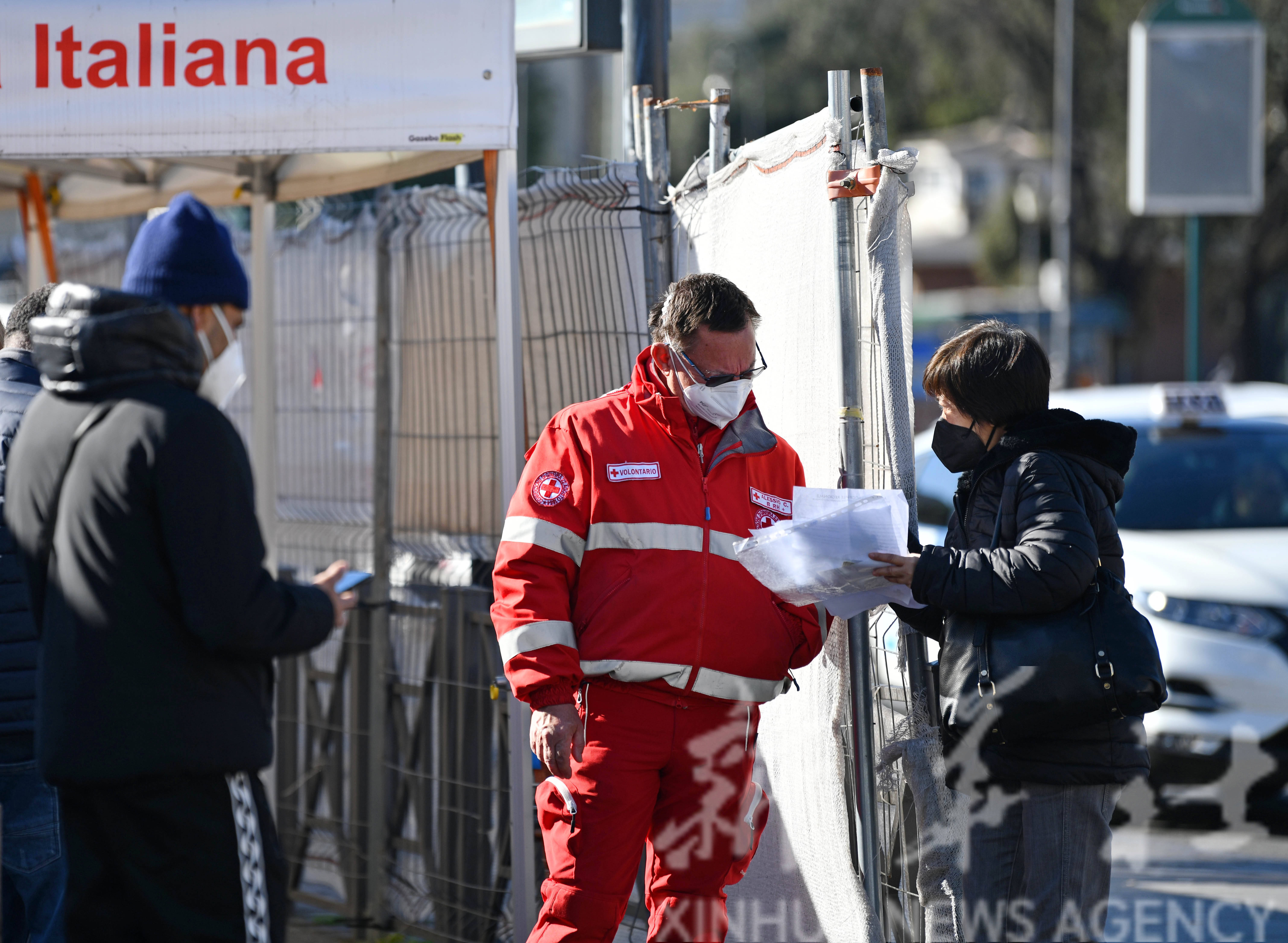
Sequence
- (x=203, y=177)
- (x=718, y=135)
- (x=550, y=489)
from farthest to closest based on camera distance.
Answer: (x=203, y=177), (x=718, y=135), (x=550, y=489)

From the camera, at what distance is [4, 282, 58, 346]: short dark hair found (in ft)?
12.2

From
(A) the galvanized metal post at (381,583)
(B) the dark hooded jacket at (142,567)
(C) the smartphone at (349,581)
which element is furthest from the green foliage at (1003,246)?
(B) the dark hooded jacket at (142,567)

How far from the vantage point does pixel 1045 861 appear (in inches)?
121

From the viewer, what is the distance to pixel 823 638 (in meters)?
3.53

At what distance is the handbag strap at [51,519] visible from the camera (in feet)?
8.46

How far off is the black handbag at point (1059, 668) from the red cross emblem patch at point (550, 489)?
94 centimetres

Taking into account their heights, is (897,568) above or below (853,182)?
below

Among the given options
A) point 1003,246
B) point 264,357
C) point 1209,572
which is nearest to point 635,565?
point 264,357

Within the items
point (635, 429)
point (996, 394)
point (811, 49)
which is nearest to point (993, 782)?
point (996, 394)

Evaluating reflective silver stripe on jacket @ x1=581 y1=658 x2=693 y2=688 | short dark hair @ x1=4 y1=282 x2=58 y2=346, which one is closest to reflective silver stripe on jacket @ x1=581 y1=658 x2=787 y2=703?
reflective silver stripe on jacket @ x1=581 y1=658 x2=693 y2=688

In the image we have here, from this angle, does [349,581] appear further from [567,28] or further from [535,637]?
[567,28]

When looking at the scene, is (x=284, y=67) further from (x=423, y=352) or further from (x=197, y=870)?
(x=197, y=870)

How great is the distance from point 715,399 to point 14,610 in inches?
71.9

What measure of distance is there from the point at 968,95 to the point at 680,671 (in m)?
32.7
